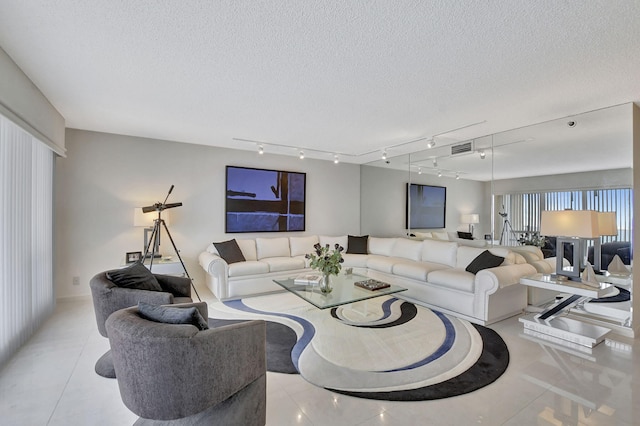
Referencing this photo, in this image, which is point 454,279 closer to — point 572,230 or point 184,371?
point 572,230

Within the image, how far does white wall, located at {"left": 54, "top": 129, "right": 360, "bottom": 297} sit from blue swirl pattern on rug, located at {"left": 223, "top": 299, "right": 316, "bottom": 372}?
129cm

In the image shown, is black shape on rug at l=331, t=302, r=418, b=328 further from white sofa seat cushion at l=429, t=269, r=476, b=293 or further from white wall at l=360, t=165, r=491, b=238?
white wall at l=360, t=165, r=491, b=238

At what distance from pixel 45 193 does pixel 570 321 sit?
6.40 meters

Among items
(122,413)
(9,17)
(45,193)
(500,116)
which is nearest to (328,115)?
(500,116)

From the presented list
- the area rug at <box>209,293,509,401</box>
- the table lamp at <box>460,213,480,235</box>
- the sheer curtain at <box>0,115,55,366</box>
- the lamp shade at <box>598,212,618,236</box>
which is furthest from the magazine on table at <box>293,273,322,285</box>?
the lamp shade at <box>598,212,618,236</box>

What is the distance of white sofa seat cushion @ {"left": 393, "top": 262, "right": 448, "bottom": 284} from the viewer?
428 cm

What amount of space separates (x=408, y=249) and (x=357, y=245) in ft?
3.33

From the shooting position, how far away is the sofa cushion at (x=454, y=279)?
3.69 metres

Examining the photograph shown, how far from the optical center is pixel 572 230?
3176mm

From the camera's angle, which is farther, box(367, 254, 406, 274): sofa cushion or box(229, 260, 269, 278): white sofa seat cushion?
box(367, 254, 406, 274): sofa cushion

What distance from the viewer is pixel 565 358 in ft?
8.97

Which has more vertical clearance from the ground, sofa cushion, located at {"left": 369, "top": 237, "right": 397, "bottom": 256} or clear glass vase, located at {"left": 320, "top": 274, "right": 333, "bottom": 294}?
sofa cushion, located at {"left": 369, "top": 237, "right": 397, "bottom": 256}

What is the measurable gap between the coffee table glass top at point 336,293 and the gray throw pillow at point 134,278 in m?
1.47

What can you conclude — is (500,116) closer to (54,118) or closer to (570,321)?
(570,321)
